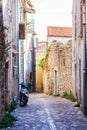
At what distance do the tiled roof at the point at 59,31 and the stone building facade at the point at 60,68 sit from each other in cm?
1439

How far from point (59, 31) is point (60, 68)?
1767 cm

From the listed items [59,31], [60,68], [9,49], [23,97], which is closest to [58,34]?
[59,31]

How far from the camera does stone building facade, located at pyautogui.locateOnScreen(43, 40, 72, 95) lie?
2359 centimetres

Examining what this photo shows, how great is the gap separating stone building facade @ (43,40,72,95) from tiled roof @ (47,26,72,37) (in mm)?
14385

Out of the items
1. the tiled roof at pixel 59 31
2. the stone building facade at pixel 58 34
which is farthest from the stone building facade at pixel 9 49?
the tiled roof at pixel 59 31

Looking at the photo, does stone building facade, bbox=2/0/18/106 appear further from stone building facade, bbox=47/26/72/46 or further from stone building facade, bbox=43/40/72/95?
stone building facade, bbox=47/26/72/46

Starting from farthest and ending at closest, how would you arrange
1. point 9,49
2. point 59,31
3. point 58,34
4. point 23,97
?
point 59,31 → point 58,34 → point 23,97 → point 9,49

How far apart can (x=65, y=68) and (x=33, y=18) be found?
43.3ft

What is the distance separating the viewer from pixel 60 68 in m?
24.2

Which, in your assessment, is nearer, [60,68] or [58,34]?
[60,68]

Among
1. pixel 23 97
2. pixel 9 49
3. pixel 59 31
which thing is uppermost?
pixel 59 31

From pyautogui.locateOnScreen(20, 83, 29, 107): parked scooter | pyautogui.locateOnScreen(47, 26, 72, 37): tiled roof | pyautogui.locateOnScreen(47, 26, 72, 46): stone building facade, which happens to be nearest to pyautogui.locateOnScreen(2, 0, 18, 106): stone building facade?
pyautogui.locateOnScreen(20, 83, 29, 107): parked scooter

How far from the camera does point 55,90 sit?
977 inches

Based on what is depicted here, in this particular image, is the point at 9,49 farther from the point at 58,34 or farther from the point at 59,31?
the point at 59,31
